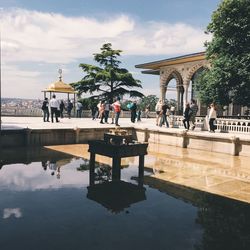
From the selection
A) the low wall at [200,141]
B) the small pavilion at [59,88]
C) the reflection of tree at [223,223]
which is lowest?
the reflection of tree at [223,223]

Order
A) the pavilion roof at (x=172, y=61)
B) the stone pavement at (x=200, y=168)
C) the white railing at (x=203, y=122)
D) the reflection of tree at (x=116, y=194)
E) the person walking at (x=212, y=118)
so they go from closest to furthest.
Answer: the reflection of tree at (x=116, y=194) < the stone pavement at (x=200, y=168) < the white railing at (x=203, y=122) < the person walking at (x=212, y=118) < the pavilion roof at (x=172, y=61)

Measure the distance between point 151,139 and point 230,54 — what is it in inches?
225

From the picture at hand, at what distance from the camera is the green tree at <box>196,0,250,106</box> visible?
1490 centimetres

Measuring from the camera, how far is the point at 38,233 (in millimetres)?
4844

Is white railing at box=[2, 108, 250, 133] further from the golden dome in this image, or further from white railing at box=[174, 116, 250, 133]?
the golden dome

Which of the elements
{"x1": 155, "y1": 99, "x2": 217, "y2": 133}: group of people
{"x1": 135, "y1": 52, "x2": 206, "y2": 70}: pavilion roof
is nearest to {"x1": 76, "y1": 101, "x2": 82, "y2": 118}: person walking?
{"x1": 135, "y1": 52, "x2": 206, "y2": 70}: pavilion roof

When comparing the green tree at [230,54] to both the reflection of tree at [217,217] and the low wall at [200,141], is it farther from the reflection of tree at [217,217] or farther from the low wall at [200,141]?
the reflection of tree at [217,217]

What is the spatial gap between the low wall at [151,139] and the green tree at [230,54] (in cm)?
316

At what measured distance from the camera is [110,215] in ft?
18.9

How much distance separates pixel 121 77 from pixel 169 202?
24.5 meters

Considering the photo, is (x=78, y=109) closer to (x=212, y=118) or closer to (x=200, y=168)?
(x=212, y=118)

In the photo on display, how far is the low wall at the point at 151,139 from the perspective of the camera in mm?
12836

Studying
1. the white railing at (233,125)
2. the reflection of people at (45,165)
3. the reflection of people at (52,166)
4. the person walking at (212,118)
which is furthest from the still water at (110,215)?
the white railing at (233,125)

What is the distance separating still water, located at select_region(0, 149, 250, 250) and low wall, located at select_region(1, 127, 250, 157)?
A: 186 inches
